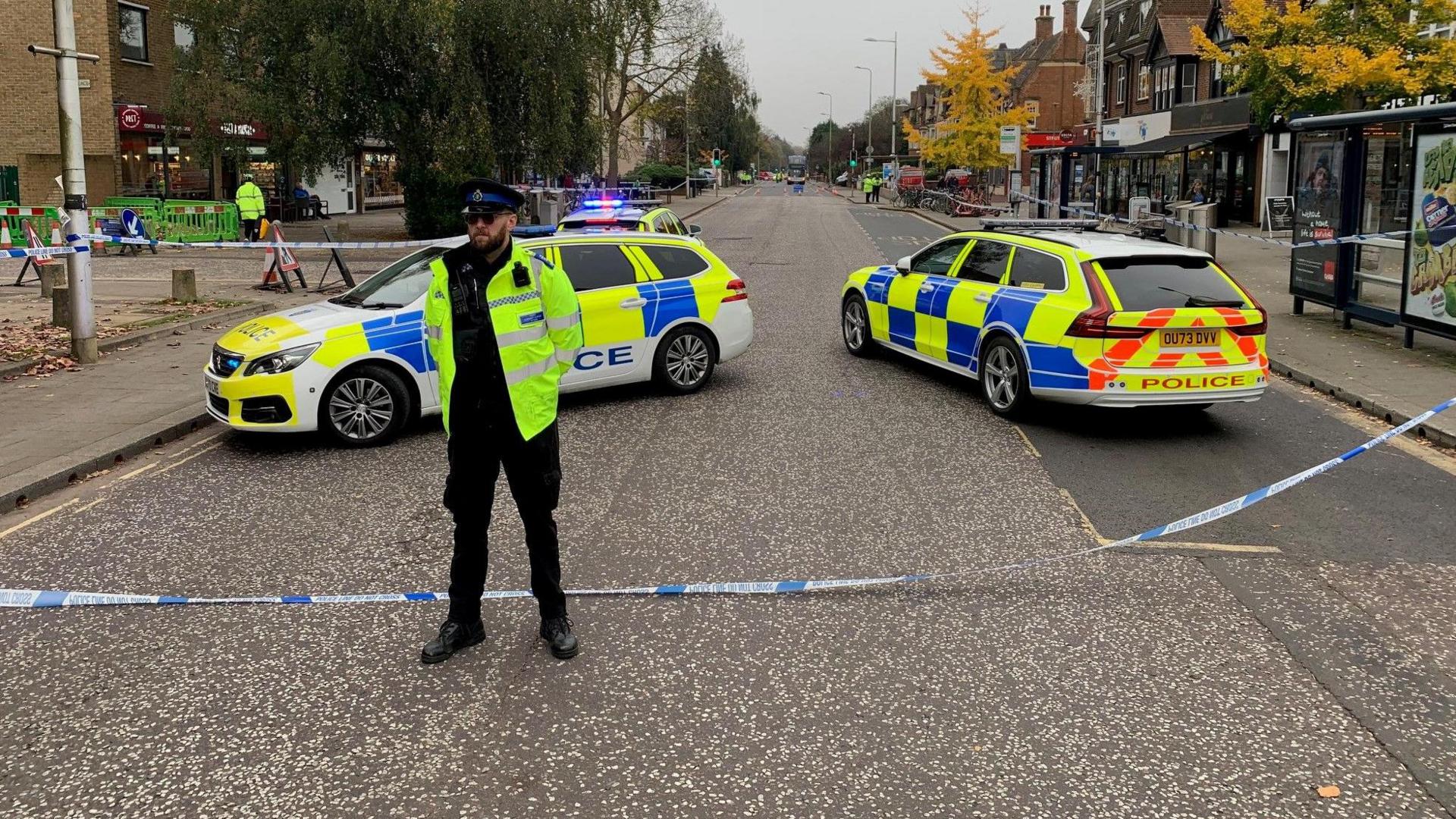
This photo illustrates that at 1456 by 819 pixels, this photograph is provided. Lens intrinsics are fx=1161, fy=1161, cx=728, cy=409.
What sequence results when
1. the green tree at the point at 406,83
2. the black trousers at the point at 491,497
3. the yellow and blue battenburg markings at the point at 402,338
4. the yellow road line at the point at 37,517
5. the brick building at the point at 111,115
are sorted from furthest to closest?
1. the brick building at the point at 111,115
2. the green tree at the point at 406,83
3. the yellow and blue battenburg markings at the point at 402,338
4. the yellow road line at the point at 37,517
5. the black trousers at the point at 491,497

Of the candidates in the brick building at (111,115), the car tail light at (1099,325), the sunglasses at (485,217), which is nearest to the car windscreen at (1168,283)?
the car tail light at (1099,325)

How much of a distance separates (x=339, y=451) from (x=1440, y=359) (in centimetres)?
1026

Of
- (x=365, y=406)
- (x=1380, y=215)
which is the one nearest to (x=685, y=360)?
(x=365, y=406)

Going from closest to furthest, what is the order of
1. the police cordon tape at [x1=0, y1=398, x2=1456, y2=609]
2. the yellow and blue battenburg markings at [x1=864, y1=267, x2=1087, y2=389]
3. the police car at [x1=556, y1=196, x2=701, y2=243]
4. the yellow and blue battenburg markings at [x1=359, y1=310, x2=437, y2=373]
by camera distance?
the police cordon tape at [x1=0, y1=398, x2=1456, y2=609] < the yellow and blue battenburg markings at [x1=359, y1=310, x2=437, y2=373] < the yellow and blue battenburg markings at [x1=864, y1=267, x2=1087, y2=389] < the police car at [x1=556, y1=196, x2=701, y2=243]

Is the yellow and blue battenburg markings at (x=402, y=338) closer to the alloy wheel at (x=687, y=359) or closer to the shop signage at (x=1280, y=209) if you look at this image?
the alloy wheel at (x=687, y=359)

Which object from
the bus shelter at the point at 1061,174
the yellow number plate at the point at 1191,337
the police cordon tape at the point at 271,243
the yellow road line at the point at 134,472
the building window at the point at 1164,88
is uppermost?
the building window at the point at 1164,88

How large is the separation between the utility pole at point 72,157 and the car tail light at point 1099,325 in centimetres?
862

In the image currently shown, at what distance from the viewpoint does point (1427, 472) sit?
7488mm

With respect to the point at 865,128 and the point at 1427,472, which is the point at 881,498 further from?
the point at 865,128

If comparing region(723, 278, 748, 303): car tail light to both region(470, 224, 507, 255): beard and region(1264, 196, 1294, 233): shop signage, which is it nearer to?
region(470, 224, 507, 255): beard

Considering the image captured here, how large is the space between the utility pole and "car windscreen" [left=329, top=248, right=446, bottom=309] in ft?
10.5

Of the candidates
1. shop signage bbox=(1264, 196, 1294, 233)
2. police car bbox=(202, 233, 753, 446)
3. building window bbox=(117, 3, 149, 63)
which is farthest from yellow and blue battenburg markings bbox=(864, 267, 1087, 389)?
building window bbox=(117, 3, 149, 63)

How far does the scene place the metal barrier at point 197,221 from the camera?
2634 centimetres

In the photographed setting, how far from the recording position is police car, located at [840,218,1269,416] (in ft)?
26.5
